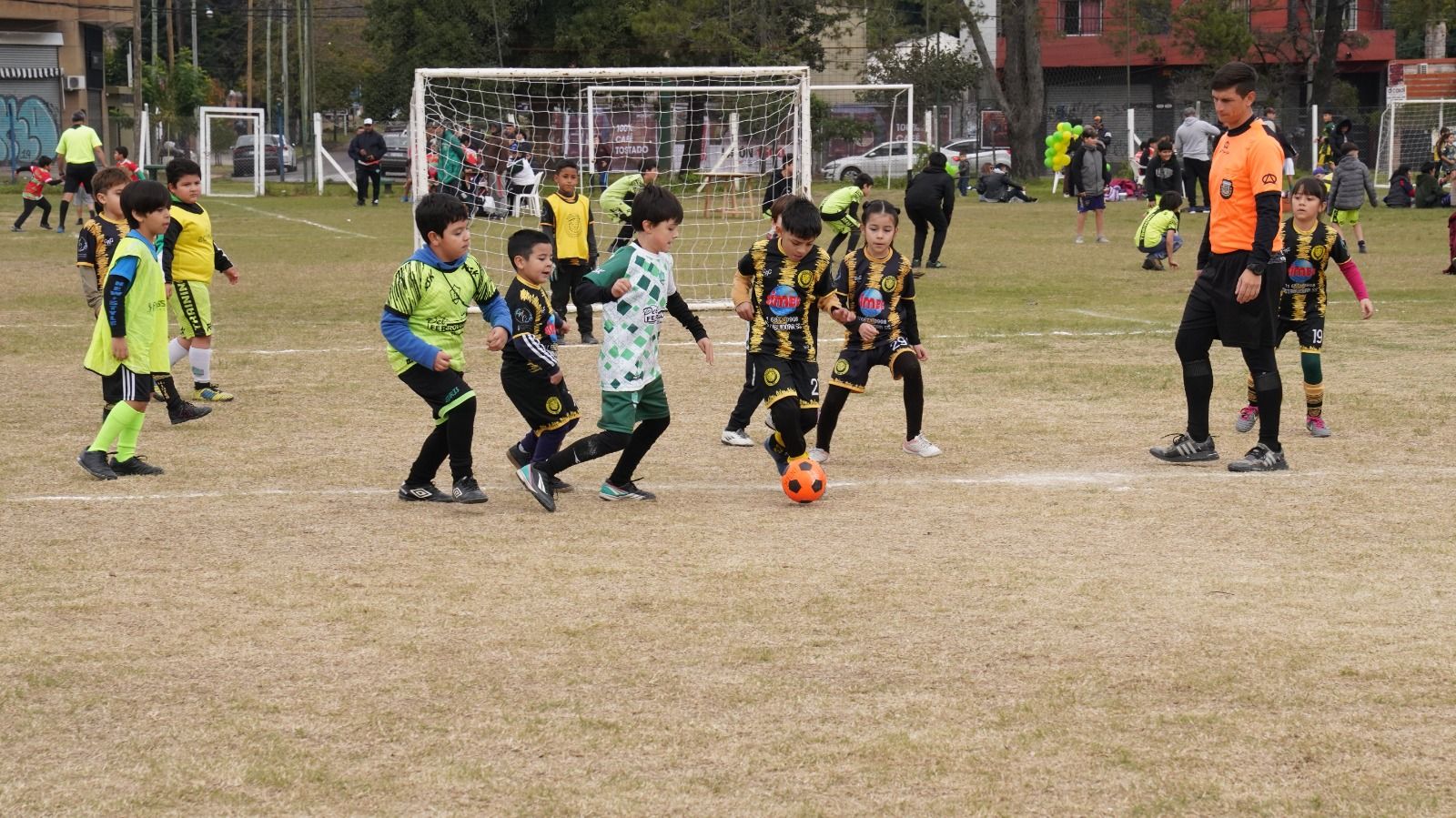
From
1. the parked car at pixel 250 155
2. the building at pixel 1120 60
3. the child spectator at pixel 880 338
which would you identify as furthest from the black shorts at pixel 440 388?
the building at pixel 1120 60

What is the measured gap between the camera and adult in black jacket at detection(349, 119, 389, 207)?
36625mm

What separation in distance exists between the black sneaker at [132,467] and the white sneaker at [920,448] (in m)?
3.86

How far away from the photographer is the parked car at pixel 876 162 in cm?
4431

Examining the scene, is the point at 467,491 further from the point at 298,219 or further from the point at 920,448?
the point at 298,219

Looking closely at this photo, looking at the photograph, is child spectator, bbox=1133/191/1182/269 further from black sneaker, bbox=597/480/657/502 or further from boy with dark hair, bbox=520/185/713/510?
black sneaker, bbox=597/480/657/502

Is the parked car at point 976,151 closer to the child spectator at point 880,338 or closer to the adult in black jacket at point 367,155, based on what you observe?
the adult in black jacket at point 367,155

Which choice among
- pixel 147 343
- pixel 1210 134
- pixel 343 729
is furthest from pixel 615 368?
pixel 1210 134

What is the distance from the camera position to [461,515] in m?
7.29

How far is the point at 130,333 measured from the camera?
820cm

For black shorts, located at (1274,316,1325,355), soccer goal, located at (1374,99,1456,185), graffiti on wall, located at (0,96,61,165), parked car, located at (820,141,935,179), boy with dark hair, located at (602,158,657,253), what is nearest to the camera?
black shorts, located at (1274,316,1325,355)

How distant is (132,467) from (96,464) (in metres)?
0.20

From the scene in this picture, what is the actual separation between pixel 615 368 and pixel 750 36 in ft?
133

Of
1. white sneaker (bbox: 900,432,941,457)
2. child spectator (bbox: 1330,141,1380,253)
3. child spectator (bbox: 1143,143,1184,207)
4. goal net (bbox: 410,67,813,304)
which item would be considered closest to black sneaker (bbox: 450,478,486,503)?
white sneaker (bbox: 900,432,941,457)

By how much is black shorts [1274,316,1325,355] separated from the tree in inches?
1403
